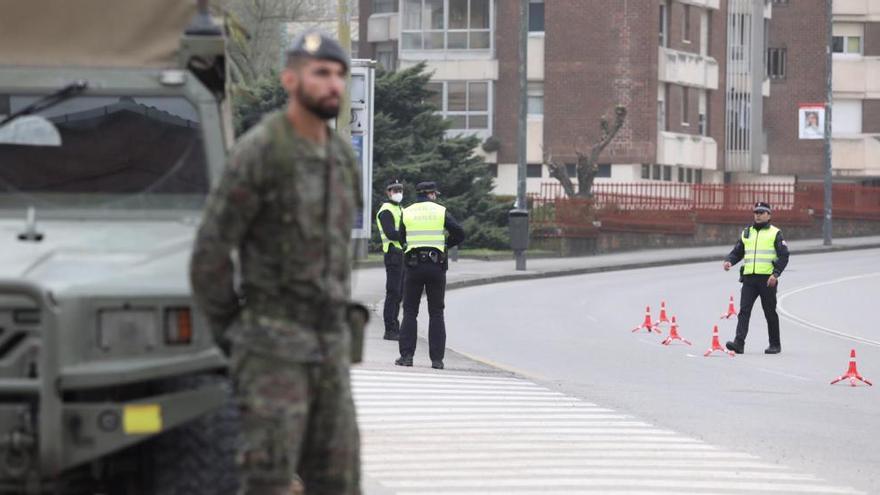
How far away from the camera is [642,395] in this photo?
17953 mm

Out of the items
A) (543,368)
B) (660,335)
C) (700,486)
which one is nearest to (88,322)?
(700,486)

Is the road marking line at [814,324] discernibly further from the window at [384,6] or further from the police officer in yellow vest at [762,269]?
the window at [384,6]

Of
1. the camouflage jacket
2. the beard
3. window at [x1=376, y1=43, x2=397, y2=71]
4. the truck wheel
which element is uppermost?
window at [x1=376, y1=43, x2=397, y2=71]

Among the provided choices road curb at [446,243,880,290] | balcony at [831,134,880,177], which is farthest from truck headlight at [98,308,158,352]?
balcony at [831,134,880,177]

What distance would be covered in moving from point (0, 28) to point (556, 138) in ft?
197

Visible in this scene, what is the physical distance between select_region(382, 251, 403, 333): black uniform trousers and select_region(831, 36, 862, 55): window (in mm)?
62976

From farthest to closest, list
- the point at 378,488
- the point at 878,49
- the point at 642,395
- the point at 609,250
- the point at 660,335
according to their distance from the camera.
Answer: the point at 878,49 → the point at 609,250 → the point at 660,335 → the point at 642,395 → the point at 378,488

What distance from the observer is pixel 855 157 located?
8219cm

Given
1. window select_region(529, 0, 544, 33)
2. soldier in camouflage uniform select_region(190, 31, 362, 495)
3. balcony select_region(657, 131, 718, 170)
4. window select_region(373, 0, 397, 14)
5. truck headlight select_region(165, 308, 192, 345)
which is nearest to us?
→ soldier in camouflage uniform select_region(190, 31, 362, 495)

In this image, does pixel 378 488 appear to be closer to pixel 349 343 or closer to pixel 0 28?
pixel 0 28

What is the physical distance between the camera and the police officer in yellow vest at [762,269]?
80.5 ft

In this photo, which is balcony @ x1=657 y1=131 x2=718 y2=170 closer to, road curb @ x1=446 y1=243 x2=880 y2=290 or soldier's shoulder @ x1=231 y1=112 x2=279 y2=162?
road curb @ x1=446 y1=243 x2=880 y2=290

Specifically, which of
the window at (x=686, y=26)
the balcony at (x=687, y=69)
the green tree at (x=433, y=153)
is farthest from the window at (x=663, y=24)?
the green tree at (x=433, y=153)

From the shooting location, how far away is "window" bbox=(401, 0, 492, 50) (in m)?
69.9
